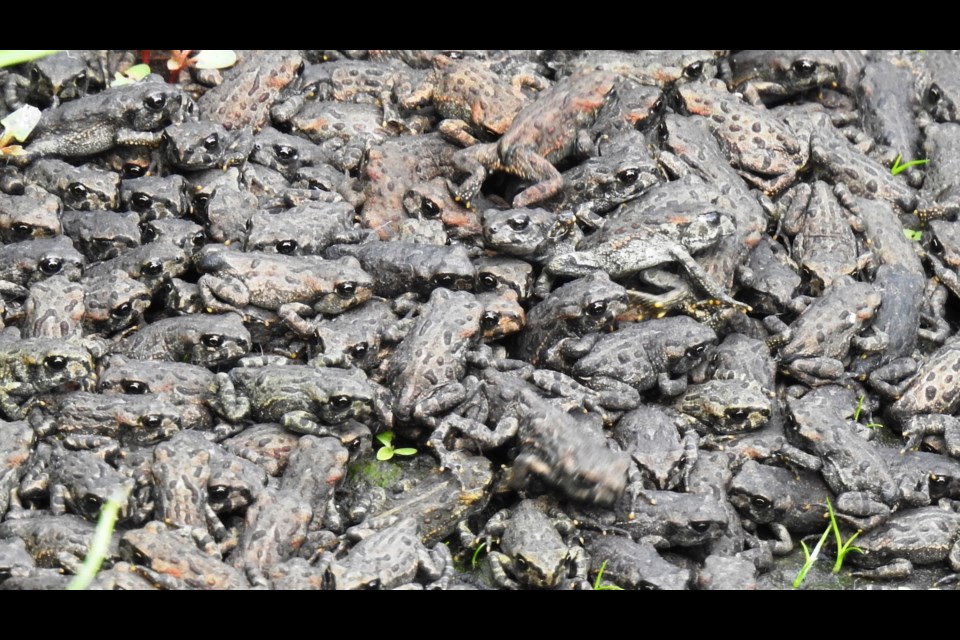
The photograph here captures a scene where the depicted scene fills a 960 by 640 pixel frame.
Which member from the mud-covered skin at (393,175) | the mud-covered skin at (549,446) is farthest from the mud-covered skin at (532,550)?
the mud-covered skin at (393,175)

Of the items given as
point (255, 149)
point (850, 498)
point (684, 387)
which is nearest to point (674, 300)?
point (684, 387)

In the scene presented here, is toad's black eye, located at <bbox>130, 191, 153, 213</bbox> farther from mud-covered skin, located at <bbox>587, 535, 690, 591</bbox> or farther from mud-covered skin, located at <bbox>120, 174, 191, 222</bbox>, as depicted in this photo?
mud-covered skin, located at <bbox>587, 535, 690, 591</bbox>

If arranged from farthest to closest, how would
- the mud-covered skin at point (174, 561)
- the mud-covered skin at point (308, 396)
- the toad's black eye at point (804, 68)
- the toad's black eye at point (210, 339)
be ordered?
the toad's black eye at point (804, 68), the toad's black eye at point (210, 339), the mud-covered skin at point (308, 396), the mud-covered skin at point (174, 561)

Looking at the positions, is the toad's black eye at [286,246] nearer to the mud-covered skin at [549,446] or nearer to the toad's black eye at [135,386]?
the toad's black eye at [135,386]

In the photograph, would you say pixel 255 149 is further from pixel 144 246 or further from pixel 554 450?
pixel 554 450

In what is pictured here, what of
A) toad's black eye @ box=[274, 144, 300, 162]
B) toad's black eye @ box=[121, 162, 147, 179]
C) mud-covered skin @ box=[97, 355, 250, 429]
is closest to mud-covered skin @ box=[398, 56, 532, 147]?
toad's black eye @ box=[274, 144, 300, 162]

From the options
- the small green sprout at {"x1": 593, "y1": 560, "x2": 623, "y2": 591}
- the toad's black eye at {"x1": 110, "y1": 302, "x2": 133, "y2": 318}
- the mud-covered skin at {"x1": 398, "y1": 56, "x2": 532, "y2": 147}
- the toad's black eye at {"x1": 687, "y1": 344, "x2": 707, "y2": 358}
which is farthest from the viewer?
the mud-covered skin at {"x1": 398, "y1": 56, "x2": 532, "y2": 147}

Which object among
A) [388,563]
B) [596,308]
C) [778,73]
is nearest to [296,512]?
[388,563]
